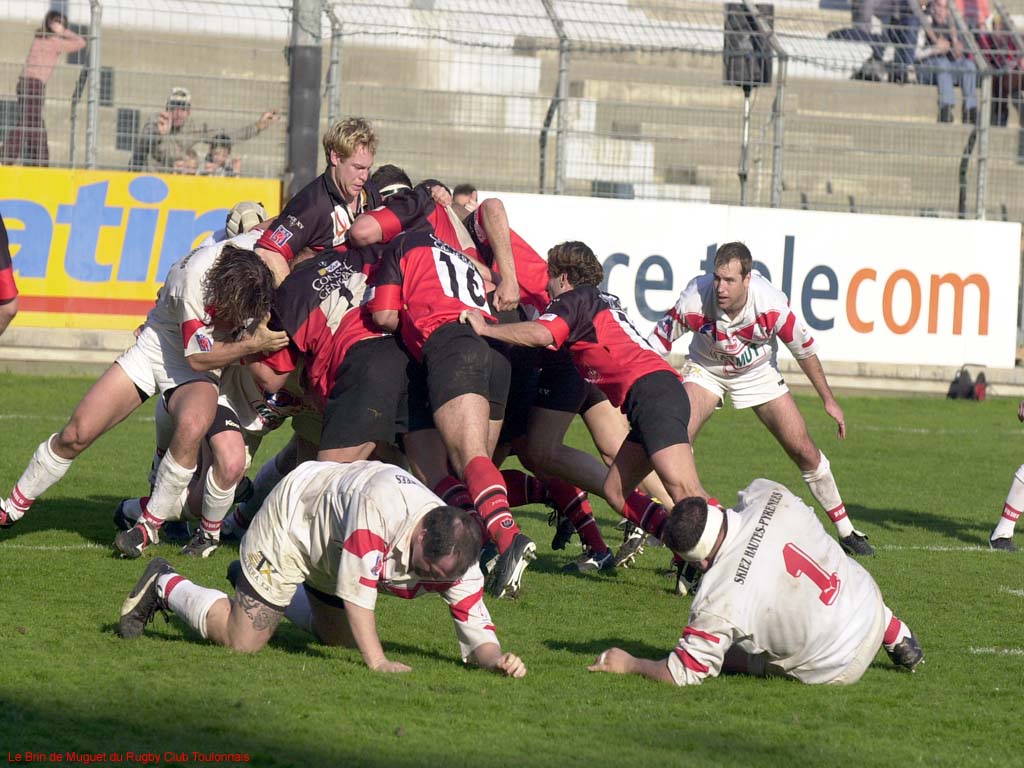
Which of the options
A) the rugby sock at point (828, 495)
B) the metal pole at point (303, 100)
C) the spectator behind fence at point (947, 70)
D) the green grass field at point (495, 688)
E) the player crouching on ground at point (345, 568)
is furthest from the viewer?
the spectator behind fence at point (947, 70)

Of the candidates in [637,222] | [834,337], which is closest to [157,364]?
[637,222]

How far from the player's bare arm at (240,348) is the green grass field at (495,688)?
108 cm

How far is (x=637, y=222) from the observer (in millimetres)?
16797

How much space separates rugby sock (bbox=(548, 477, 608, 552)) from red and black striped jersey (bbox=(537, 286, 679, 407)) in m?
0.85

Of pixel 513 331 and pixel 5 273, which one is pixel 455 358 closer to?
pixel 513 331

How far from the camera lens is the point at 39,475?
26.7 ft

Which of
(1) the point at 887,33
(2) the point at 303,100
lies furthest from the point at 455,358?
(1) the point at 887,33

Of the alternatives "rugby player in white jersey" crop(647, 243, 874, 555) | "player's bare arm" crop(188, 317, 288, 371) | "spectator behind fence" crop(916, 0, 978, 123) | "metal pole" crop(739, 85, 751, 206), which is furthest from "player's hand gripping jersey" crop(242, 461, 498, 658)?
"spectator behind fence" crop(916, 0, 978, 123)

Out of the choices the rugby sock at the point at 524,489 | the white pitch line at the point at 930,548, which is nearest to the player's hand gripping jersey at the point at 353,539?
the rugby sock at the point at 524,489

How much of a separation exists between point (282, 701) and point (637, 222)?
12.1m

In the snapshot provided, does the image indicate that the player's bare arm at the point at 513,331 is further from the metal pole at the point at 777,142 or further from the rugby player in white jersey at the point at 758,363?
the metal pole at the point at 777,142

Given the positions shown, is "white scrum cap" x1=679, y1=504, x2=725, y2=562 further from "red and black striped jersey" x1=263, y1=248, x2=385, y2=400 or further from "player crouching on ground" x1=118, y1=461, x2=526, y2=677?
"red and black striped jersey" x1=263, y1=248, x2=385, y2=400

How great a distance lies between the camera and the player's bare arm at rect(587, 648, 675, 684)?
5766 millimetres

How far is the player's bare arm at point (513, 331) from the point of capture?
7.30 m
